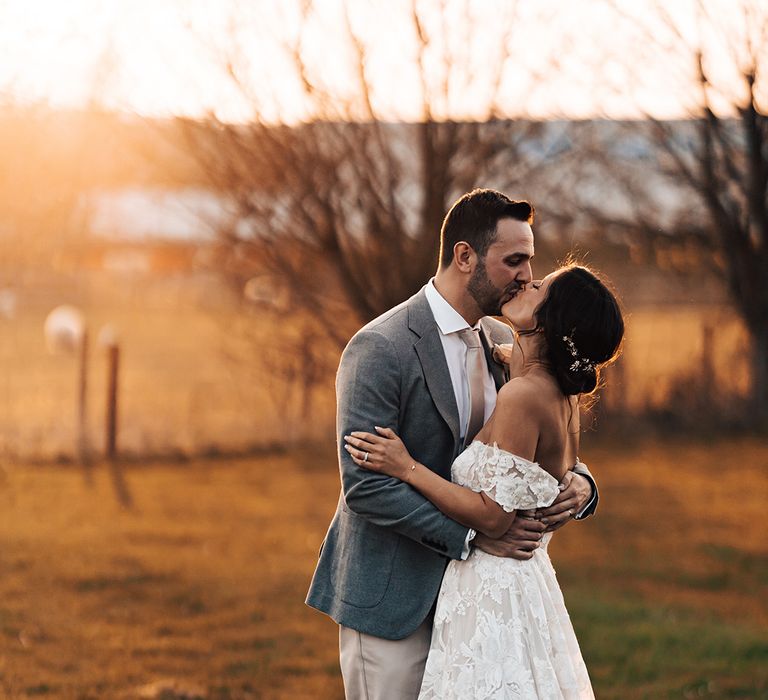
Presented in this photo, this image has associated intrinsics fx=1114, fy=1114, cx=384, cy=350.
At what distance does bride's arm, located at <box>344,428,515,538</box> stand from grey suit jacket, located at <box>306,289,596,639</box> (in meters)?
0.03

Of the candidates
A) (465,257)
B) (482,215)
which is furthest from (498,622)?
(482,215)

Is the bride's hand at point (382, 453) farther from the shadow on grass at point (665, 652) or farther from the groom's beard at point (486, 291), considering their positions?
the shadow on grass at point (665, 652)

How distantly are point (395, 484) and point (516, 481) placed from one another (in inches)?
13.7

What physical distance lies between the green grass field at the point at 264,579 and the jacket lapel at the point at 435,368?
9.18ft

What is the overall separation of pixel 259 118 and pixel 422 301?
3.36 m

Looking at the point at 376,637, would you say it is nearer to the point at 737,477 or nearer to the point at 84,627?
the point at 84,627

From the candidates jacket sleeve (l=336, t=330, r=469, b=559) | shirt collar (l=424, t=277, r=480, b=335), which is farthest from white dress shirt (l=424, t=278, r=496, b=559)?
jacket sleeve (l=336, t=330, r=469, b=559)

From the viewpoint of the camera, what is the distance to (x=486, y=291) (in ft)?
11.1

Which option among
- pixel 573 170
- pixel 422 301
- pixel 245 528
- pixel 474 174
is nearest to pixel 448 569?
pixel 422 301

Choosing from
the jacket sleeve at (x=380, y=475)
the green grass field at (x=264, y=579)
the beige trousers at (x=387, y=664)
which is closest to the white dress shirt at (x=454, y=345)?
the jacket sleeve at (x=380, y=475)

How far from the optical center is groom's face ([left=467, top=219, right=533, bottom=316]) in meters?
3.32

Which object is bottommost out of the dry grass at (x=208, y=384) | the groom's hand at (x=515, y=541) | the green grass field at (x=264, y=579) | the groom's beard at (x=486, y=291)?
the green grass field at (x=264, y=579)

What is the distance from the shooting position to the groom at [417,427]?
325cm

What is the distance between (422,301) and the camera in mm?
3449
